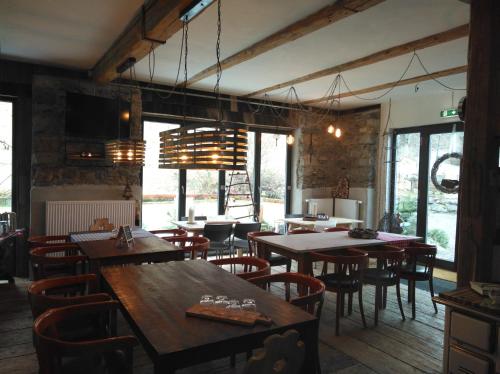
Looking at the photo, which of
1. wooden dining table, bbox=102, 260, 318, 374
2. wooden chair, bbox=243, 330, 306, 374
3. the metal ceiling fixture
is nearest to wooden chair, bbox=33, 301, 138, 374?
wooden dining table, bbox=102, 260, 318, 374

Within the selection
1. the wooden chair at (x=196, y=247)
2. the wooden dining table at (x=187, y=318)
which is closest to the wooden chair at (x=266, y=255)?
the wooden chair at (x=196, y=247)

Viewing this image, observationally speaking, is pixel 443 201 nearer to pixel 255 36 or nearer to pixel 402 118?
pixel 402 118

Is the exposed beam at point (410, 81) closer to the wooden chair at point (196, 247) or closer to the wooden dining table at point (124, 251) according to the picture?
the wooden chair at point (196, 247)

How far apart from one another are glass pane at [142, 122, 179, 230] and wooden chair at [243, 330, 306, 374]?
5.14 m

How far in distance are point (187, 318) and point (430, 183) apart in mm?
5764

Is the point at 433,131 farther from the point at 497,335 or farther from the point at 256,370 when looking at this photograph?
the point at 256,370

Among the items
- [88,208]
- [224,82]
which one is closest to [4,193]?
[88,208]

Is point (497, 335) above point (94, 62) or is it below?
below

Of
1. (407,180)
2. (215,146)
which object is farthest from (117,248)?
(407,180)

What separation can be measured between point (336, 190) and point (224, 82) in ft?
11.1

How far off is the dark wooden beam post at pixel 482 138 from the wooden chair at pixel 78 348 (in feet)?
6.91

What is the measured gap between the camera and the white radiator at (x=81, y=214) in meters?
5.22

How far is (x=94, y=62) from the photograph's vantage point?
5137 millimetres

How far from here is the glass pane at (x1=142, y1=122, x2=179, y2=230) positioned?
6363 mm
